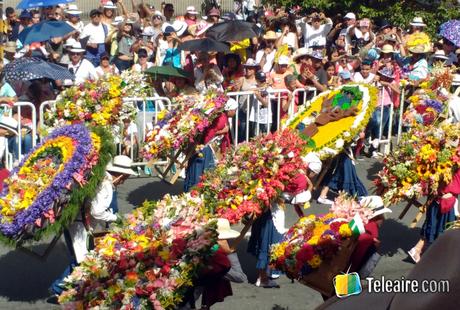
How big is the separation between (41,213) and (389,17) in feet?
42.0

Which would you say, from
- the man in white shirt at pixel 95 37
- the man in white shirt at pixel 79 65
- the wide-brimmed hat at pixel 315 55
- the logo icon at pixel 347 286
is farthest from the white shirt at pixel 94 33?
the logo icon at pixel 347 286

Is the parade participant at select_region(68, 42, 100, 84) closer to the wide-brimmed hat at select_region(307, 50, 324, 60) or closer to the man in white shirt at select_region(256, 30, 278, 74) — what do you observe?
the man in white shirt at select_region(256, 30, 278, 74)

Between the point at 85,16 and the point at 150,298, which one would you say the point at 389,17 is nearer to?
the point at 85,16

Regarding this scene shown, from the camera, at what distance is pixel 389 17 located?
19.3 metres

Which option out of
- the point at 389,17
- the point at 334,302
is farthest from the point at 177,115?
the point at 389,17

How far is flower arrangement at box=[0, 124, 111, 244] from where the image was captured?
26.3ft

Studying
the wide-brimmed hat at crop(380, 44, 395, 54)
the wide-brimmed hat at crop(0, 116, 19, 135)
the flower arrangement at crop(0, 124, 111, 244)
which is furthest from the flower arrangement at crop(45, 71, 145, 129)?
the wide-brimmed hat at crop(380, 44, 395, 54)

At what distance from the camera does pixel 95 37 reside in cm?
1552

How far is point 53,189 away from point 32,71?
4.17 meters

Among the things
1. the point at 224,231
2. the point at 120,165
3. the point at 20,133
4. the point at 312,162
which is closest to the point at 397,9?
the point at 20,133

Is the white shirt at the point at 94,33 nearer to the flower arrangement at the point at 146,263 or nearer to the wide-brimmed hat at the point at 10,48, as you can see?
the wide-brimmed hat at the point at 10,48

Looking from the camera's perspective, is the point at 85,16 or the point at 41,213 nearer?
the point at 41,213

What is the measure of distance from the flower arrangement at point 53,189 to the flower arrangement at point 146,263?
104cm

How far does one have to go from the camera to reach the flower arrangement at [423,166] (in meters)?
9.27
